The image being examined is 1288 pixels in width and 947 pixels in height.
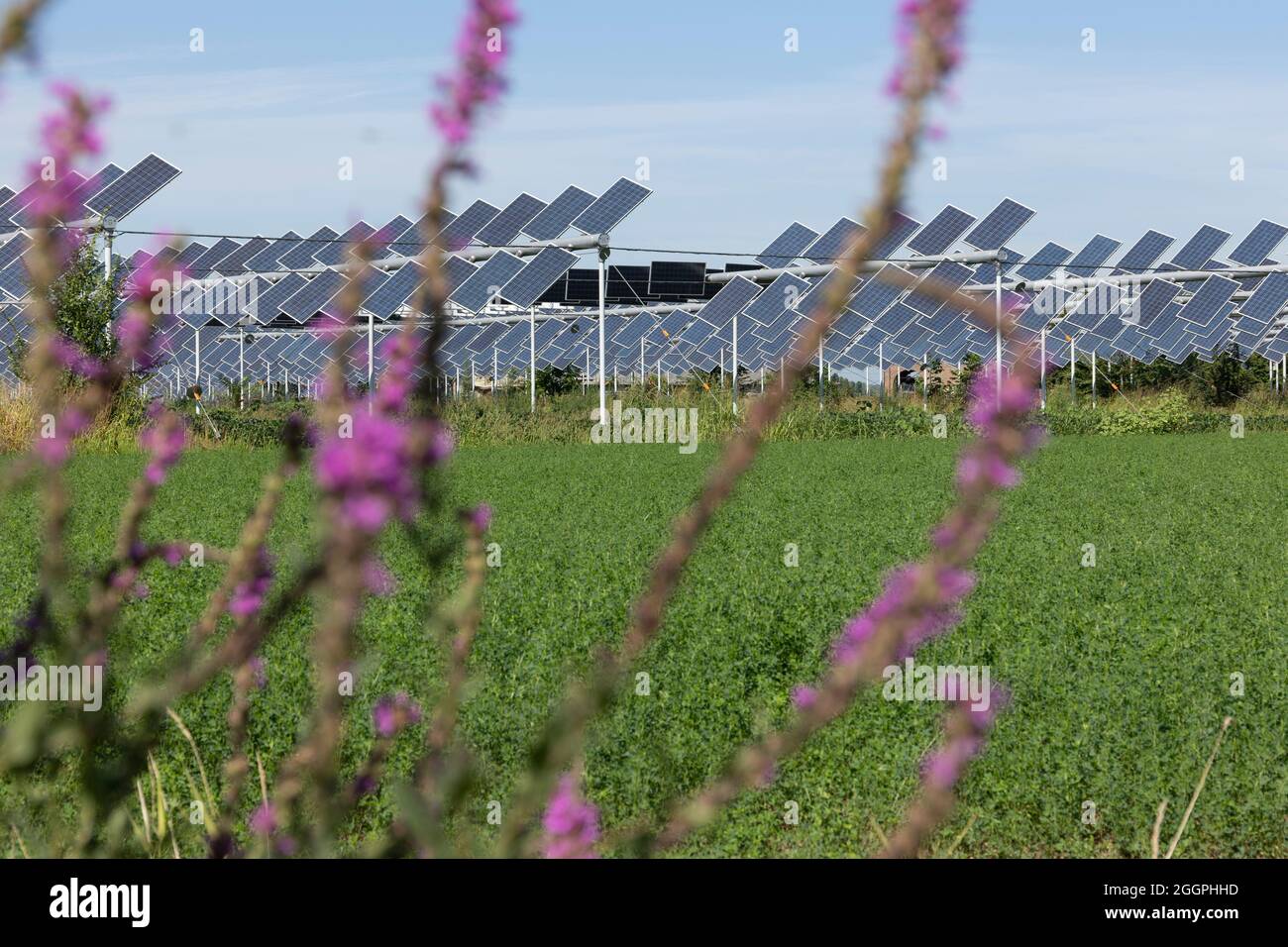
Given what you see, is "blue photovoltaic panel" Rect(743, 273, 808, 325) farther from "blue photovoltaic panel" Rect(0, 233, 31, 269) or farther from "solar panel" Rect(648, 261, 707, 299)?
"blue photovoltaic panel" Rect(0, 233, 31, 269)

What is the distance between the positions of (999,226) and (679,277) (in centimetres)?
1068

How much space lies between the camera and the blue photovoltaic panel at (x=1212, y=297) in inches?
1351

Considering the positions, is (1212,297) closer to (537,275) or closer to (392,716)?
(537,275)

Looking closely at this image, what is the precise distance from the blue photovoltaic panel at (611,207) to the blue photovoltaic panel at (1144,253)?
14916 mm

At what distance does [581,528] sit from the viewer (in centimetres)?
999

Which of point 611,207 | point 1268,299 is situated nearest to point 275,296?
point 611,207

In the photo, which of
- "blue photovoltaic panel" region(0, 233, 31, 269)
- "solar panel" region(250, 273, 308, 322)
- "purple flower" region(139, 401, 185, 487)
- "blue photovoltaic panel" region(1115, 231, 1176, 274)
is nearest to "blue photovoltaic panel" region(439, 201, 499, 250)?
"solar panel" region(250, 273, 308, 322)

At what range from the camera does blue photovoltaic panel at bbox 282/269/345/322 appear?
26.1 m

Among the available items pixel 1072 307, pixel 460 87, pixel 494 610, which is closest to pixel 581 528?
pixel 494 610

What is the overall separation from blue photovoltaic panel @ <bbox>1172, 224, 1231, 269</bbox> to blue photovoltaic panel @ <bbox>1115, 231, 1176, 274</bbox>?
497 millimetres

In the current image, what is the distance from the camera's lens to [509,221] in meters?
25.7

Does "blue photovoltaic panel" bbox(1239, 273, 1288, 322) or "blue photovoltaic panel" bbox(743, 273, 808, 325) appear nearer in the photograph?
"blue photovoltaic panel" bbox(743, 273, 808, 325)
